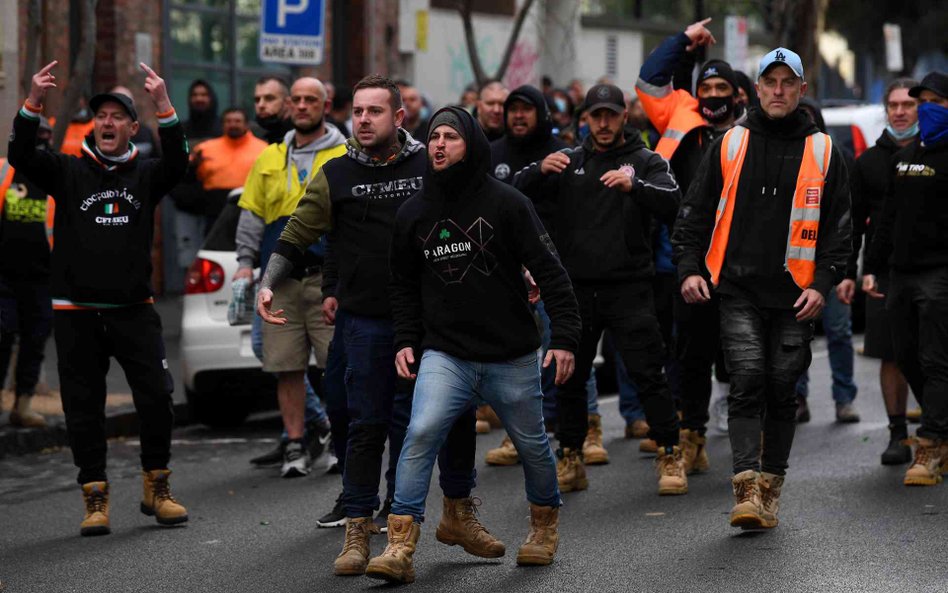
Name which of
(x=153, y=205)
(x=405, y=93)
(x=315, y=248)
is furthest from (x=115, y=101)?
(x=405, y=93)

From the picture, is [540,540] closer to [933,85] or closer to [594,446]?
[594,446]

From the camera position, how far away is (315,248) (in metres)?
9.79

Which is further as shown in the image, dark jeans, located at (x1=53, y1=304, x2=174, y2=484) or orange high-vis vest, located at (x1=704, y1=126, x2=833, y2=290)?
dark jeans, located at (x1=53, y1=304, x2=174, y2=484)

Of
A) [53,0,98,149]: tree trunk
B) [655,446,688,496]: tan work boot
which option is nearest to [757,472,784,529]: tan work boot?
[655,446,688,496]: tan work boot

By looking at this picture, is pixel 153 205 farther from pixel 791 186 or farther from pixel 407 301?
pixel 791 186

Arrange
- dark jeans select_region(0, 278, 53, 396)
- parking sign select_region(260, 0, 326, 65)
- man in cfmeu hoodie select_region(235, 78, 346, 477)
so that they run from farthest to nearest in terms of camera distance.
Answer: parking sign select_region(260, 0, 326, 65), dark jeans select_region(0, 278, 53, 396), man in cfmeu hoodie select_region(235, 78, 346, 477)

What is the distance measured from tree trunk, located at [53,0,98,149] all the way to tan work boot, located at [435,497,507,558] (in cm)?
572

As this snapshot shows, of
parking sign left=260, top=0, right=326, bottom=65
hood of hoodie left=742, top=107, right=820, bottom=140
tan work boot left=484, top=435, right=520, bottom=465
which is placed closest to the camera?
hood of hoodie left=742, top=107, right=820, bottom=140

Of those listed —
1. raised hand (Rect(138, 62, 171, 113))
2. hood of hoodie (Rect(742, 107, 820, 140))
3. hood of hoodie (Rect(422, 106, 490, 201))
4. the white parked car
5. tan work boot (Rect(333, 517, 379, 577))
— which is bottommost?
tan work boot (Rect(333, 517, 379, 577))

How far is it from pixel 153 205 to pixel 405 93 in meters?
5.66

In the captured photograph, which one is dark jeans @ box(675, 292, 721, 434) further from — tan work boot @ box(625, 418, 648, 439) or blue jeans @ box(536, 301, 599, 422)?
tan work boot @ box(625, 418, 648, 439)

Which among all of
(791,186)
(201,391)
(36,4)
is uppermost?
(36,4)

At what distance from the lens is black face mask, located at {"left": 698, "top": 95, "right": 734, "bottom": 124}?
951 centimetres

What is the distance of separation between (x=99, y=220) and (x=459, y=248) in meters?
2.22
